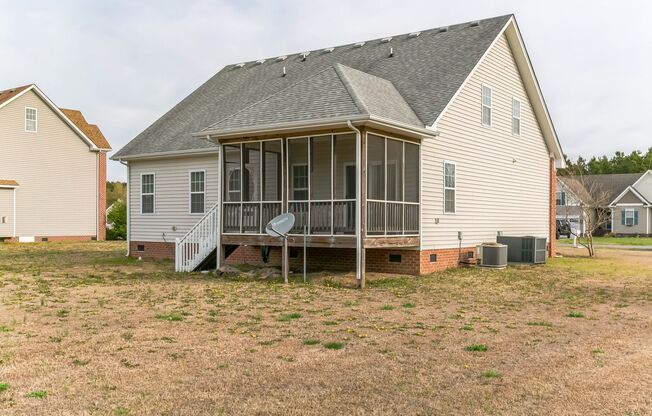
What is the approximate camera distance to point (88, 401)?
231 inches

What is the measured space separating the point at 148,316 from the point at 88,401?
4611mm

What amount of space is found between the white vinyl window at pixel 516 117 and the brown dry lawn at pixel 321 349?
8549 mm

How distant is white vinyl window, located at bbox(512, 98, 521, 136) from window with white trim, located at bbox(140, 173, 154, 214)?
12.7 metres

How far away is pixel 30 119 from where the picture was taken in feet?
116

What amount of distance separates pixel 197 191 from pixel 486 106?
9.77 m

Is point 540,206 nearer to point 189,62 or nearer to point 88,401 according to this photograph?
point 189,62

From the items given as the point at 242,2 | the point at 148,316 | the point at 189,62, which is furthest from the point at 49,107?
the point at 148,316

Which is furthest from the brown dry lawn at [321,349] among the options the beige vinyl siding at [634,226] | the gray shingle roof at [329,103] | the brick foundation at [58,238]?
the beige vinyl siding at [634,226]

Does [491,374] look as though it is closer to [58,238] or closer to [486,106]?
[486,106]

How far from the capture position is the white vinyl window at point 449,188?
60.4 ft

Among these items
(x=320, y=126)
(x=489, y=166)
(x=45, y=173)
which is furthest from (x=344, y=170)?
(x=45, y=173)

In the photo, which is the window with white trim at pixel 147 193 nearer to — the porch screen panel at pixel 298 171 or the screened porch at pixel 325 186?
the screened porch at pixel 325 186

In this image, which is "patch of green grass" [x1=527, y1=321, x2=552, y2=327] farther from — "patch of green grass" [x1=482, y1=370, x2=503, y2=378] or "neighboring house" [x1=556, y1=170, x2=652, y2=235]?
"neighboring house" [x1=556, y1=170, x2=652, y2=235]

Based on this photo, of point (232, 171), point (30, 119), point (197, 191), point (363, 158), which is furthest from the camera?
point (30, 119)
